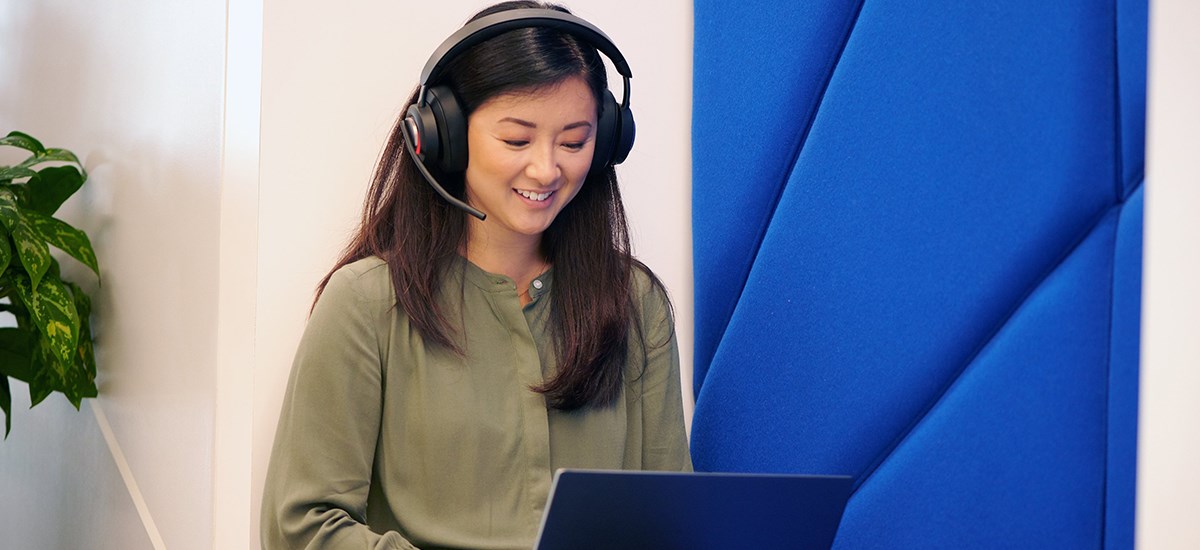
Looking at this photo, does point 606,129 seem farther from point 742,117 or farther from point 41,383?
point 41,383

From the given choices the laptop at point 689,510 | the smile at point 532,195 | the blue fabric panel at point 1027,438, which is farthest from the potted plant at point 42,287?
the blue fabric panel at point 1027,438

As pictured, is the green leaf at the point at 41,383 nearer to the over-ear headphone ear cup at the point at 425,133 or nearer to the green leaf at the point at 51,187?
the green leaf at the point at 51,187

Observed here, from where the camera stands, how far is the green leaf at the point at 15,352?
1999 millimetres

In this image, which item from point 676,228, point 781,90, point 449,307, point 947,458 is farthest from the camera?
point 676,228

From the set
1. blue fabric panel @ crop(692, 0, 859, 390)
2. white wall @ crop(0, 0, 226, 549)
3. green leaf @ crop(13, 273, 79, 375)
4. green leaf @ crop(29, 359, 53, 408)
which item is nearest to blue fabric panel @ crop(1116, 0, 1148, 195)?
blue fabric panel @ crop(692, 0, 859, 390)

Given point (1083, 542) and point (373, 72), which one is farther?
point (373, 72)

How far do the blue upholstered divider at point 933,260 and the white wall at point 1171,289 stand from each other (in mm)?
17

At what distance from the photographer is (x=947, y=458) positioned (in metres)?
1.31

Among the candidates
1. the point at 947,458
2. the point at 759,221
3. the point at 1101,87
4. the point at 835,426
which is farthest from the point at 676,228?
the point at 1101,87

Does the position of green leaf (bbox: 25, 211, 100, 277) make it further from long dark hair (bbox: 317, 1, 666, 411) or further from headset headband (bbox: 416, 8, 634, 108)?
headset headband (bbox: 416, 8, 634, 108)

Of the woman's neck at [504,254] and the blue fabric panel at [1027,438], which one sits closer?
the blue fabric panel at [1027,438]

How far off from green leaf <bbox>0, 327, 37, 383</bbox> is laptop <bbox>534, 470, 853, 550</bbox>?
4.40 ft

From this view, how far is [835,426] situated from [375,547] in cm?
58

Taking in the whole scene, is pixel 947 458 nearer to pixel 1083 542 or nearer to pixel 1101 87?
pixel 1083 542
